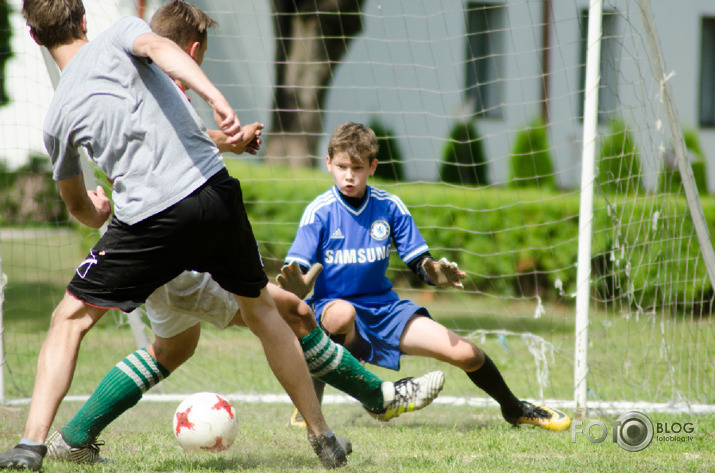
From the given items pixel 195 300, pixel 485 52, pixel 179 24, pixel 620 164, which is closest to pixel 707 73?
pixel 485 52

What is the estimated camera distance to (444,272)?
10.1 feet

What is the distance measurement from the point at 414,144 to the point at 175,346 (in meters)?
9.14

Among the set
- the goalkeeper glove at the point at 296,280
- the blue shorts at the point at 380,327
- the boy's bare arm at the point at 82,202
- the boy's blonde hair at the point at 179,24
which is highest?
the boy's blonde hair at the point at 179,24

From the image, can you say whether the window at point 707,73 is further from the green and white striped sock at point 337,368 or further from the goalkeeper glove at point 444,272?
the green and white striped sock at point 337,368

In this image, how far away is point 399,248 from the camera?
3543mm

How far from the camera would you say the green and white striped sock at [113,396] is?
8.77ft

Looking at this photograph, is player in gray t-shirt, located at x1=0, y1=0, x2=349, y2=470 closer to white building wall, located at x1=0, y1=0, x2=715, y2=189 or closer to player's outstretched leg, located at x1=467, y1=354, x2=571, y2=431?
player's outstretched leg, located at x1=467, y1=354, x2=571, y2=431

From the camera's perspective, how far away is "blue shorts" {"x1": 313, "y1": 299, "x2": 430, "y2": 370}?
11.1 ft

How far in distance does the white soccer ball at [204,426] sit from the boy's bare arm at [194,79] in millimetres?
1169

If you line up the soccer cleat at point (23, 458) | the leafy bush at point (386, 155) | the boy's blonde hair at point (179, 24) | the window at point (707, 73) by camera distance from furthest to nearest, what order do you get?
the window at point (707, 73)
the leafy bush at point (386, 155)
the boy's blonde hair at point (179, 24)
the soccer cleat at point (23, 458)

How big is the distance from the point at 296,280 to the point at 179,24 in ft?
3.43

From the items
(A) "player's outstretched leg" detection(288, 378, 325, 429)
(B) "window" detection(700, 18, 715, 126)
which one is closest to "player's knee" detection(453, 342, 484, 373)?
(A) "player's outstretched leg" detection(288, 378, 325, 429)

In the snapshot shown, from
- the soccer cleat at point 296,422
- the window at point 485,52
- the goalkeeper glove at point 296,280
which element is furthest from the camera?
the window at point 485,52

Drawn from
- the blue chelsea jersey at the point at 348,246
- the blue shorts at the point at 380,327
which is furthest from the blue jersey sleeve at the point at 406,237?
the blue shorts at the point at 380,327
